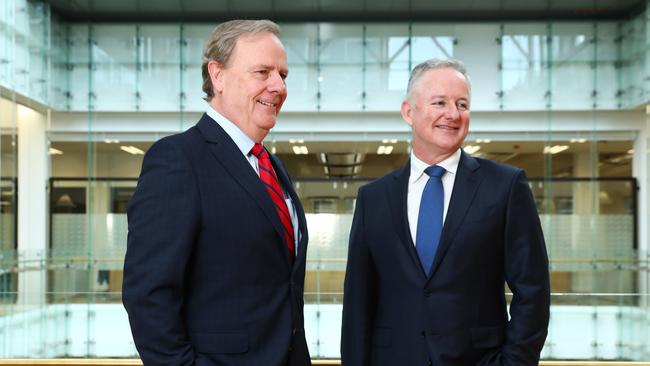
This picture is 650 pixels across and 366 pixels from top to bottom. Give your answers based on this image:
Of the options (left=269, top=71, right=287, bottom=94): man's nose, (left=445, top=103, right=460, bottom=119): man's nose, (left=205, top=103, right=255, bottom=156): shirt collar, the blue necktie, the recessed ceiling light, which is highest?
the recessed ceiling light

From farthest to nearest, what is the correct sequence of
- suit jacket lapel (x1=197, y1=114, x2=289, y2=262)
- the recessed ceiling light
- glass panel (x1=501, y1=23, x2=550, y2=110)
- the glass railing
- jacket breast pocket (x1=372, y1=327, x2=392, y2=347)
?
the recessed ceiling light, glass panel (x1=501, y1=23, x2=550, y2=110), the glass railing, jacket breast pocket (x1=372, y1=327, x2=392, y2=347), suit jacket lapel (x1=197, y1=114, x2=289, y2=262)

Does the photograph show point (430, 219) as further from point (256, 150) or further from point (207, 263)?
point (207, 263)

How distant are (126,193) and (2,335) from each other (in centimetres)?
647

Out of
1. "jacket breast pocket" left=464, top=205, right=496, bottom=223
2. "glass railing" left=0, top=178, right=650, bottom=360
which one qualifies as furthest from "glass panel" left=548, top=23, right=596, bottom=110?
"jacket breast pocket" left=464, top=205, right=496, bottom=223

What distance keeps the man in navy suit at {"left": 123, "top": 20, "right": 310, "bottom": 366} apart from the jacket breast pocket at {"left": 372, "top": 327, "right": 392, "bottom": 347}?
38 cm

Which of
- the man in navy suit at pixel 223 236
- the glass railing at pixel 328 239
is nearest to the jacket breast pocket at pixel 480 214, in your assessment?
the man in navy suit at pixel 223 236

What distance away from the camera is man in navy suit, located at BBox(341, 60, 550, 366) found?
215cm

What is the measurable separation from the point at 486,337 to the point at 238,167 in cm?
88

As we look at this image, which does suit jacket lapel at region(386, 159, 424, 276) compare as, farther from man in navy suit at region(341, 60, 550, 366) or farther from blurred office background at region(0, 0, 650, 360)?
blurred office background at region(0, 0, 650, 360)

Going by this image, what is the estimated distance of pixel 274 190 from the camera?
199cm

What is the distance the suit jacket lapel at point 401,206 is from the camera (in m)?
2.21

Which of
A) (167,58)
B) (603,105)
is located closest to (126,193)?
(167,58)

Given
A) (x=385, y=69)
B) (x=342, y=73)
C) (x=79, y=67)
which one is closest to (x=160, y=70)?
(x=79, y=67)

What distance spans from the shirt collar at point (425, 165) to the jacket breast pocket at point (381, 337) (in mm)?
477
